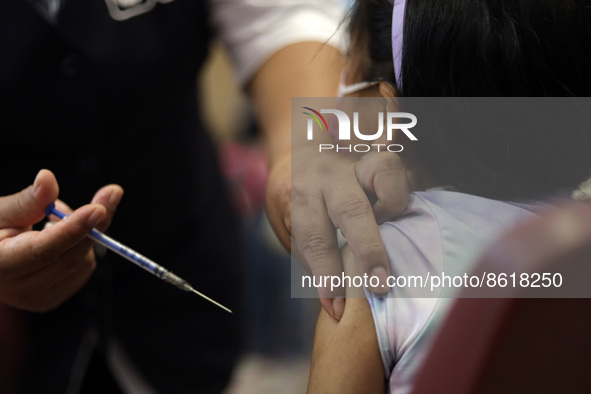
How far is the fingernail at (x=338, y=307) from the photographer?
1.75 ft

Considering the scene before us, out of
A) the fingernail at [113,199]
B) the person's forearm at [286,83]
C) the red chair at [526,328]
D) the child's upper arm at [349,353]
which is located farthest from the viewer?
the person's forearm at [286,83]

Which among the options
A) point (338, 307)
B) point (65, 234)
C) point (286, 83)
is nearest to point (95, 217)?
point (65, 234)

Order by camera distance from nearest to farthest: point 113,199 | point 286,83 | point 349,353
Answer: point 349,353, point 113,199, point 286,83

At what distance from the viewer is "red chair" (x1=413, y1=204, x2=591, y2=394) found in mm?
380

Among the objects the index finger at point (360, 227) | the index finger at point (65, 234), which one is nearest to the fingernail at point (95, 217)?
the index finger at point (65, 234)

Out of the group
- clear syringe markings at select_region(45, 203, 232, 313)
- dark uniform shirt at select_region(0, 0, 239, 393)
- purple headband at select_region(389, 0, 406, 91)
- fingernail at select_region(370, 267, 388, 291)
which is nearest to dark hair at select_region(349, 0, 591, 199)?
purple headband at select_region(389, 0, 406, 91)

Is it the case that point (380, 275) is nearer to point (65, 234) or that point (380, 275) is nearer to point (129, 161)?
point (65, 234)

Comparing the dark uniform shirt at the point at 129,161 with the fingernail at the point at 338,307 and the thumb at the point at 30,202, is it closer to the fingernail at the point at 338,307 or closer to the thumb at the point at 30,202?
the thumb at the point at 30,202

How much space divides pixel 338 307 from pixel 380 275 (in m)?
0.05

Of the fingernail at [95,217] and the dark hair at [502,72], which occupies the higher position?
the dark hair at [502,72]

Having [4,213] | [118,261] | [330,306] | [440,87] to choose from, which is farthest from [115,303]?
[440,87]

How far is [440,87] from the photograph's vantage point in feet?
1.74

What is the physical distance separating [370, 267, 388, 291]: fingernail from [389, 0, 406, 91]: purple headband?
0.56 feet

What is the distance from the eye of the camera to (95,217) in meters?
0.57
